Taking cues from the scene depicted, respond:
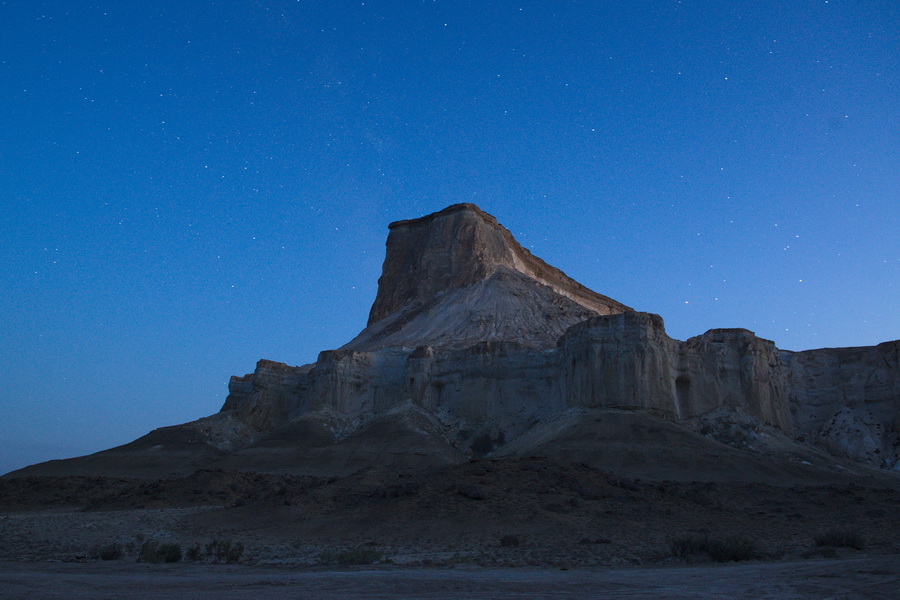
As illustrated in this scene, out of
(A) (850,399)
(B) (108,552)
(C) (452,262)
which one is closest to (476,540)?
(B) (108,552)

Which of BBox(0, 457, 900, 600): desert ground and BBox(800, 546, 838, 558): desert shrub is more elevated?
BBox(0, 457, 900, 600): desert ground

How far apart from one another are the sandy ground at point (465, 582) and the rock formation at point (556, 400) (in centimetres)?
2439

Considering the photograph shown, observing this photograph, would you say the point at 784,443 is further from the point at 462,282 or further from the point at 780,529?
the point at 462,282

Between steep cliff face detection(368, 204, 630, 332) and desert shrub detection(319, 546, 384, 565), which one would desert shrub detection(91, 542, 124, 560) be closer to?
desert shrub detection(319, 546, 384, 565)

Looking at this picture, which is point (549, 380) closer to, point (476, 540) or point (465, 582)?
point (476, 540)

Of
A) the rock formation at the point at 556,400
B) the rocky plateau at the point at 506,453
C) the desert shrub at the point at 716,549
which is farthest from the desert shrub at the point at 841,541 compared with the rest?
the rock formation at the point at 556,400

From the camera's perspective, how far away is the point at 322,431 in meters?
55.8

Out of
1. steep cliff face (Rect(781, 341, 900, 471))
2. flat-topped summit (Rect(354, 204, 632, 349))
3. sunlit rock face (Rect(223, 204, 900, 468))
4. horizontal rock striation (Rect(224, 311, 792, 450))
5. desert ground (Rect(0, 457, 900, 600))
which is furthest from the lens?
flat-topped summit (Rect(354, 204, 632, 349))

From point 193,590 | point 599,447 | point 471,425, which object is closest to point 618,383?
point 599,447

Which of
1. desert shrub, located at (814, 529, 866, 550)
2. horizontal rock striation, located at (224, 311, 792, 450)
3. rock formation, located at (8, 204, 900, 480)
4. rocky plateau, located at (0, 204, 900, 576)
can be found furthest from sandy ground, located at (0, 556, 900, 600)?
horizontal rock striation, located at (224, 311, 792, 450)

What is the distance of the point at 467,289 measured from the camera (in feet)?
277

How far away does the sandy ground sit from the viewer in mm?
9953

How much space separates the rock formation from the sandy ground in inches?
960

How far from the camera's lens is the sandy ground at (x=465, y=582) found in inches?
392
